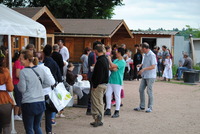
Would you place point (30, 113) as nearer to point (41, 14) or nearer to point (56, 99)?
point (56, 99)

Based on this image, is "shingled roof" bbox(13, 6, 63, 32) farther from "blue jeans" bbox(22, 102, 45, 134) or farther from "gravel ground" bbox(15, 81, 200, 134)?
"blue jeans" bbox(22, 102, 45, 134)

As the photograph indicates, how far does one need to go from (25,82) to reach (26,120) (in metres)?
0.62

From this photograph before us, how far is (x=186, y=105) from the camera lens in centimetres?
1056

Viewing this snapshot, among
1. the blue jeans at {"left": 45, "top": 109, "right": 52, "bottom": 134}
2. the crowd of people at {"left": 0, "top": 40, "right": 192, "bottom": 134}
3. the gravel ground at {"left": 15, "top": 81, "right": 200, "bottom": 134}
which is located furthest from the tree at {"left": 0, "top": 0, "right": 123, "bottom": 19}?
the blue jeans at {"left": 45, "top": 109, "right": 52, "bottom": 134}

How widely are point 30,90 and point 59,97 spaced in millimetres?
1148

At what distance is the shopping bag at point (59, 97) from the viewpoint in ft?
19.5

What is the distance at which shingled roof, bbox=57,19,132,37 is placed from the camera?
65.3 feet

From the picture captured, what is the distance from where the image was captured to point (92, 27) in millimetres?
21328

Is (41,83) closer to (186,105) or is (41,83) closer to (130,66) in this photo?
(186,105)

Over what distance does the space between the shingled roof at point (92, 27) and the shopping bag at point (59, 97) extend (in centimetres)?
1333

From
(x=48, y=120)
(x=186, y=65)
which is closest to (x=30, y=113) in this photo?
(x=48, y=120)

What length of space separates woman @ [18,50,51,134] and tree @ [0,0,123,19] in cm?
2345

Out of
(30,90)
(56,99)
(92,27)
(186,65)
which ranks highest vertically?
(92,27)

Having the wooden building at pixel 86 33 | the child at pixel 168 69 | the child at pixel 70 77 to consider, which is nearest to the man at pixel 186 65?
the child at pixel 168 69
